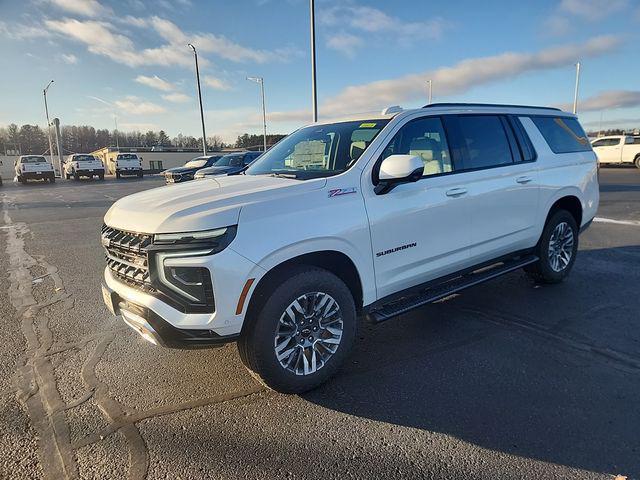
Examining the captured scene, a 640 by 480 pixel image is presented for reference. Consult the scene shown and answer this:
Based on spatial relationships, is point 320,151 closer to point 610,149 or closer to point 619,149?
point 619,149

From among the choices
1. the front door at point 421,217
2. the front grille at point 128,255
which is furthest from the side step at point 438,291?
the front grille at point 128,255

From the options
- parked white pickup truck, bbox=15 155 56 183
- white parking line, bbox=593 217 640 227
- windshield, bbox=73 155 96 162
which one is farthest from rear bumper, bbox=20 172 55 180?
white parking line, bbox=593 217 640 227

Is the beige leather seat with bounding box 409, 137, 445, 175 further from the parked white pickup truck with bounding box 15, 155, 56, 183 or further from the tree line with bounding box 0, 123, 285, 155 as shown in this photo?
the tree line with bounding box 0, 123, 285, 155

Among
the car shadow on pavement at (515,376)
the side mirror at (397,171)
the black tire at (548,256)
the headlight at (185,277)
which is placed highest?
the side mirror at (397,171)

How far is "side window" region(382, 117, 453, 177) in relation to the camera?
3.59 m

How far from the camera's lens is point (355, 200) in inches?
124

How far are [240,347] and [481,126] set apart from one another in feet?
10.3

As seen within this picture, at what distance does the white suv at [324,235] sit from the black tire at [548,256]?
42 centimetres

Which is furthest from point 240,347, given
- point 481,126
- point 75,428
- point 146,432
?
point 481,126

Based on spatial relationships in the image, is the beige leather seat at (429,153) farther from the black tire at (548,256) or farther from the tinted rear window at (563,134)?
the black tire at (548,256)

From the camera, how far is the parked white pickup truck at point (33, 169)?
27800 millimetres

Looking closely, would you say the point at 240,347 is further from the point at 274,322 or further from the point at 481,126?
the point at 481,126

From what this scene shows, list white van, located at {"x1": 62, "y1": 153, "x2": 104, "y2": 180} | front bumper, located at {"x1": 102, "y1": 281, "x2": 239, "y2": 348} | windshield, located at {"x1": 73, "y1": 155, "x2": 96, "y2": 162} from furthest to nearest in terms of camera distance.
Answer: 1. windshield, located at {"x1": 73, "y1": 155, "x2": 96, "y2": 162}
2. white van, located at {"x1": 62, "y1": 153, "x2": 104, "y2": 180}
3. front bumper, located at {"x1": 102, "y1": 281, "x2": 239, "y2": 348}

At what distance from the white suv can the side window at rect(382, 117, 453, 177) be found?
0.04ft
